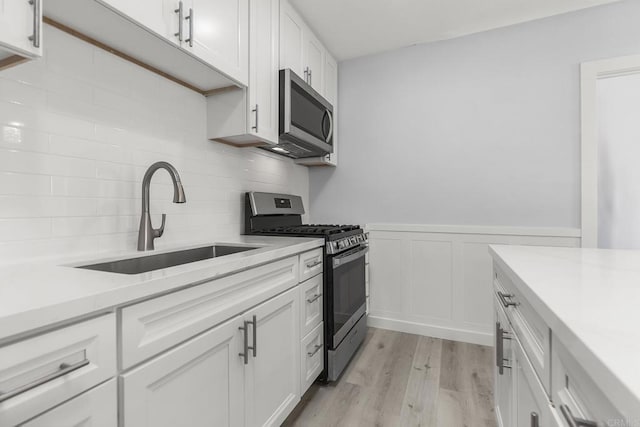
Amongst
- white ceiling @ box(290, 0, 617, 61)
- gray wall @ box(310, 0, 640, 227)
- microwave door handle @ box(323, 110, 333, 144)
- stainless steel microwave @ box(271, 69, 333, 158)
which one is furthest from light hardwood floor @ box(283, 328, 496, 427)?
white ceiling @ box(290, 0, 617, 61)

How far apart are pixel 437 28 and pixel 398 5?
484mm

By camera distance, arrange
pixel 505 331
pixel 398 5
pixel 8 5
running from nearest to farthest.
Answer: pixel 8 5, pixel 505 331, pixel 398 5

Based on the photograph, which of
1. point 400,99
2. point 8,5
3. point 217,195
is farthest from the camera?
point 400,99

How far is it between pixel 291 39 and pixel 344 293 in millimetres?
1803

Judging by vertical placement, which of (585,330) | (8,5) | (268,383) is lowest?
(268,383)

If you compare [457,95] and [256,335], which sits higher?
[457,95]

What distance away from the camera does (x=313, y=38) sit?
2502 millimetres

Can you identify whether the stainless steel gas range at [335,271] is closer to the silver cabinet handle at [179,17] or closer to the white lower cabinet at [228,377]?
the white lower cabinet at [228,377]

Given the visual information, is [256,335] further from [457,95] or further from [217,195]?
[457,95]

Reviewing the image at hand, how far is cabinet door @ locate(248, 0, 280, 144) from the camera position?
1730mm

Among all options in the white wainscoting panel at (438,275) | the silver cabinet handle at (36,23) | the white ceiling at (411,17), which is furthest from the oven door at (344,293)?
the white ceiling at (411,17)

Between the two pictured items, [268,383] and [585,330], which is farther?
[268,383]

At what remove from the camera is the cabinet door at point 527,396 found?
2.32ft

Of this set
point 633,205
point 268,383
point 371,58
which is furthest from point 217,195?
point 633,205
